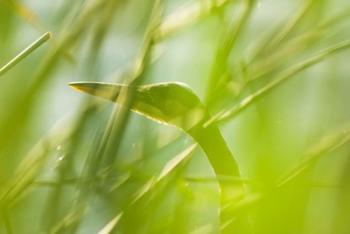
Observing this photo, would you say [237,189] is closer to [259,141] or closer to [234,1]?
[259,141]

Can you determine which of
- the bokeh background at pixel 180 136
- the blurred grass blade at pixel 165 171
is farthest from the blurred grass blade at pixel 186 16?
the blurred grass blade at pixel 165 171

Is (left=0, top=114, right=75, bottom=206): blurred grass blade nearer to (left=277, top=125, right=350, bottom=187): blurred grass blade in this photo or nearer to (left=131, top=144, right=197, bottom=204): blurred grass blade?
(left=131, top=144, right=197, bottom=204): blurred grass blade

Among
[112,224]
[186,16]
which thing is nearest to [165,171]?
[112,224]

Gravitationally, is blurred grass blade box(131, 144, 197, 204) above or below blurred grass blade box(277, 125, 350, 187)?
above

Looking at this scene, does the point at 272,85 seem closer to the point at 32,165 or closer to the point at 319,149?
the point at 319,149

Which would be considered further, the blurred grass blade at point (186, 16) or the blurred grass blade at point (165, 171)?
the blurred grass blade at point (186, 16)

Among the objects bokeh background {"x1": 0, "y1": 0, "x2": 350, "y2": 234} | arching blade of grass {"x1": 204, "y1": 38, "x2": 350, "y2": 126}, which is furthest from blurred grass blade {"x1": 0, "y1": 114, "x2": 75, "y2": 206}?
arching blade of grass {"x1": 204, "y1": 38, "x2": 350, "y2": 126}

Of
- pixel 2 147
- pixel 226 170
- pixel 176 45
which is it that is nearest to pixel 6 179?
pixel 2 147

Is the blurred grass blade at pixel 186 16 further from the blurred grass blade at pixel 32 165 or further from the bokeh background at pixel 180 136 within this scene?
the blurred grass blade at pixel 32 165
